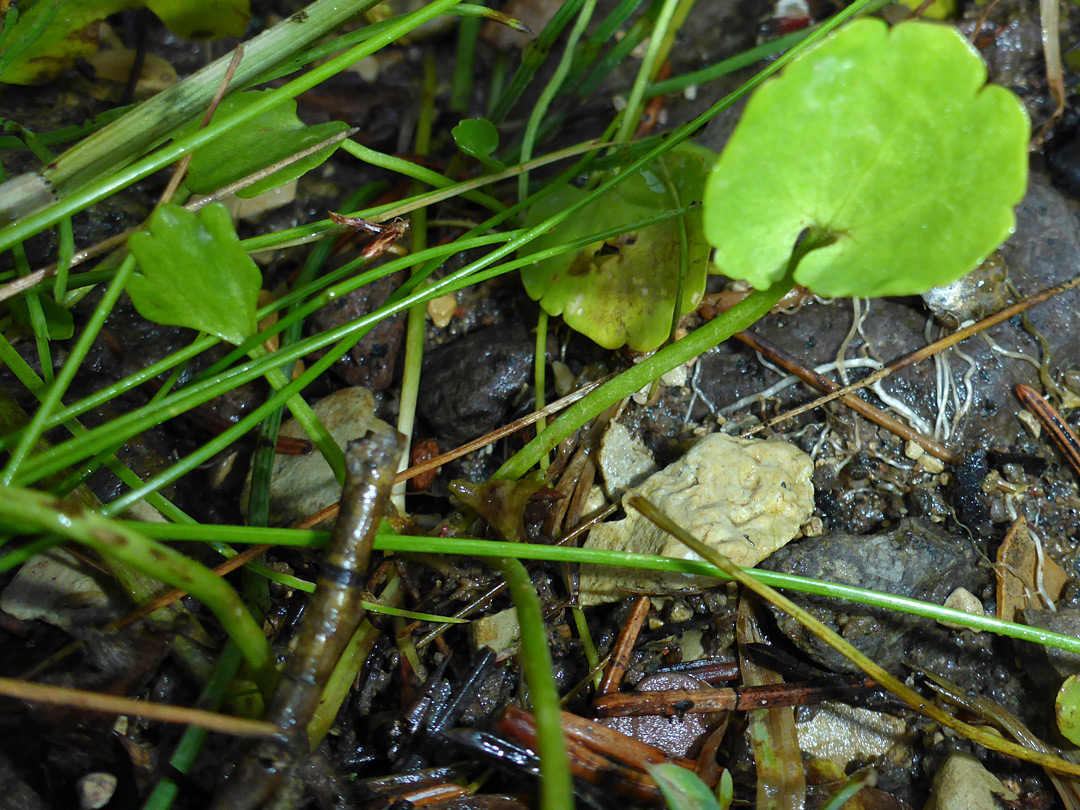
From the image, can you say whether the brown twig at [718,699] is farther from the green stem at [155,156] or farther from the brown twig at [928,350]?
the green stem at [155,156]

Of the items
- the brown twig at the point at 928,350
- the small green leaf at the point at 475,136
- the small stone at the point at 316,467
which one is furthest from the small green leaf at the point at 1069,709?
the small green leaf at the point at 475,136

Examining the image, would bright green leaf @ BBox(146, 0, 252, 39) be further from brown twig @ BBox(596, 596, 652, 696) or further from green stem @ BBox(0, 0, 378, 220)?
brown twig @ BBox(596, 596, 652, 696)

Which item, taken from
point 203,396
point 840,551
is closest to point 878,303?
point 840,551

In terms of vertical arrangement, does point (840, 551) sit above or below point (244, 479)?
below

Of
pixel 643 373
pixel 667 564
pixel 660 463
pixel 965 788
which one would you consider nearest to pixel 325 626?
pixel 667 564

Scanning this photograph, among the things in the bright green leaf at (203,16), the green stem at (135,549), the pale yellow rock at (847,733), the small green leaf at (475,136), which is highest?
the bright green leaf at (203,16)

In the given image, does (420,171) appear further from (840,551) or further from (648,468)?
(840,551)
